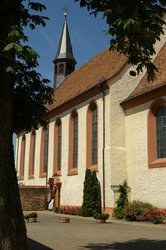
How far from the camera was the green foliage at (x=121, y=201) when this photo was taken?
22.1 metres

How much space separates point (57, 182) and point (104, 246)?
18819 millimetres

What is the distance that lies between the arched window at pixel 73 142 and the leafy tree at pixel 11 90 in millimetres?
19804

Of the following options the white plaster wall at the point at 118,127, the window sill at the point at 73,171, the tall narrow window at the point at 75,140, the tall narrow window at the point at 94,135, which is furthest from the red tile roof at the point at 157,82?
the window sill at the point at 73,171

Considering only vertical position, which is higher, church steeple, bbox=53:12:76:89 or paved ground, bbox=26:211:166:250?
church steeple, bbox=53:12:76:89

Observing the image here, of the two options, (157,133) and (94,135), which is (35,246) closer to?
(157,133)

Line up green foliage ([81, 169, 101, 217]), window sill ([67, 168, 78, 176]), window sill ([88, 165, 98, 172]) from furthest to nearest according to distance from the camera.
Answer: window sill ([67, 168, 78, 176]) → window sill ([88, 165, 98, 172]) → green foliage ([81, 169, 101, 217])

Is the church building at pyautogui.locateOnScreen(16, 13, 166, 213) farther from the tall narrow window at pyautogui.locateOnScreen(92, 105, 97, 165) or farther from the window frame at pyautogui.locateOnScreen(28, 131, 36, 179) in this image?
the window frame at pyautogui.locateOnScreen(28, 131, 36, 179)

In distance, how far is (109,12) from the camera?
24.7 feet

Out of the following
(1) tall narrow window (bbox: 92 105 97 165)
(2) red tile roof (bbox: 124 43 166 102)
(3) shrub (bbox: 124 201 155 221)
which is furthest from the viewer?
(1) tall narrow window (bbox: 92 105 97 165)

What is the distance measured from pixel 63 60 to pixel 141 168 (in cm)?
2466

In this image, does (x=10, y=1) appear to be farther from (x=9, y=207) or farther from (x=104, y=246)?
(x=104, y=246)

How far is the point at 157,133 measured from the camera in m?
21.8

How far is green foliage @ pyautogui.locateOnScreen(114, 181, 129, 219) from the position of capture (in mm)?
22141

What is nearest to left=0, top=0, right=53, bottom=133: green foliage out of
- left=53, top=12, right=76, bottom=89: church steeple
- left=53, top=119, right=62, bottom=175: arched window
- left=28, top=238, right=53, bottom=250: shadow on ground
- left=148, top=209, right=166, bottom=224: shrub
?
left=28, top=238, right=53, bottom=250: shadow on ground
